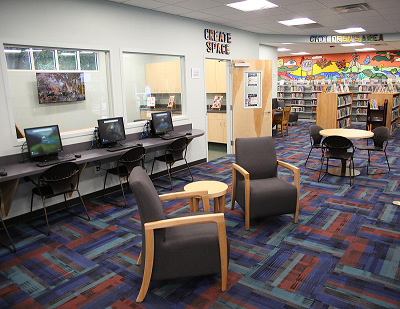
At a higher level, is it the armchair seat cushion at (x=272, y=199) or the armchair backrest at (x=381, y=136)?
the armchair backrest at (x=381, y=136)

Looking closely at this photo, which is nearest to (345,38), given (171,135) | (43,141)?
(171,135)

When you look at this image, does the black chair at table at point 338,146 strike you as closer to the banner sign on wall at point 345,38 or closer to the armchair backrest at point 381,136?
the armchair backrest at point 381,136

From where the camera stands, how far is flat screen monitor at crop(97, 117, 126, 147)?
4.90 m

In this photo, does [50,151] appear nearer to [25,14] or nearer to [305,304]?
[25,14]

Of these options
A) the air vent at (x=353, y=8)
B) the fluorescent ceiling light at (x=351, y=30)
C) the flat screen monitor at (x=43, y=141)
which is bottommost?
the flat screen monitor at (x=43, y=141)

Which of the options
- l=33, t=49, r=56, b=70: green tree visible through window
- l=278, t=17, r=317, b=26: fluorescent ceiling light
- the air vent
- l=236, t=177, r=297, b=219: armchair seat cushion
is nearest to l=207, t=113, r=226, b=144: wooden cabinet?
l=278, t=17, r=317, b=26: fluorescent ceiling light

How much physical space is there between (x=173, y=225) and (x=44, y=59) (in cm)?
350

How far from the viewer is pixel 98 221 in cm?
423

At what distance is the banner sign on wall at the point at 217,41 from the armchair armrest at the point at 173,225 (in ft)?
16.8

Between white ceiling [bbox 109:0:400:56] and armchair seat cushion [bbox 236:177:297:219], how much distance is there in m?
3.20

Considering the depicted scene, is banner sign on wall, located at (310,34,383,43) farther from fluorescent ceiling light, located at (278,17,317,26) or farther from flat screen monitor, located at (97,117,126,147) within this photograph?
flat screen monitor, located at (97,117,126,147)

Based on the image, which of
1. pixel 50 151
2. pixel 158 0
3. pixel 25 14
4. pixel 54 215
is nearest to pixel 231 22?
pixel 158 0

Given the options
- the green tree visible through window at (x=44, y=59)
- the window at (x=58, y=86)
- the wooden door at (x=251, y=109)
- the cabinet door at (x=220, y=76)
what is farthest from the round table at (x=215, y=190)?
the cabinet door at (x=220, y=76)

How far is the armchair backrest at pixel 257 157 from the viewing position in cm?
426
